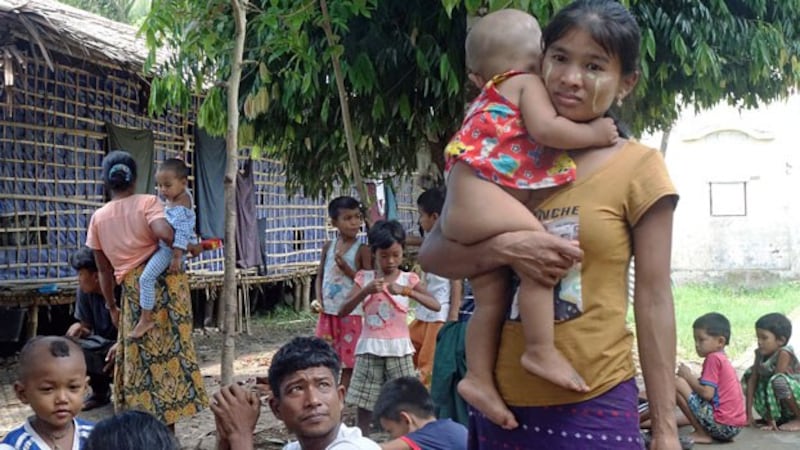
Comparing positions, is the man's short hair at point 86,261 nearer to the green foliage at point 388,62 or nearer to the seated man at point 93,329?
the seated man at point 93,329

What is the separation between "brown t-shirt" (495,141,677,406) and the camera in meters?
1.76

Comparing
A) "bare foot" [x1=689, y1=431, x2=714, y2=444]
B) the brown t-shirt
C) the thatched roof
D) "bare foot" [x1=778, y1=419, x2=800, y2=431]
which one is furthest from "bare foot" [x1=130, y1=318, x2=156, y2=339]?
"bare foot" [x1=778, y1=419, x2=800, y2=431]

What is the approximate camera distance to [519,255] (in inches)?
70.2

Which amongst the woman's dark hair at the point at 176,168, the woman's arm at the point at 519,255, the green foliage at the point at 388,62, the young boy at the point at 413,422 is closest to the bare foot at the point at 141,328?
the woman's dark hair at the point at 176,168

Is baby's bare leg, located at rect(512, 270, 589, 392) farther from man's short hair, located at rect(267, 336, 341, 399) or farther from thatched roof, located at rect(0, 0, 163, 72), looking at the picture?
thatched roof, located at rect(0, 0, 163, 72)

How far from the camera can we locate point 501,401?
186 cm

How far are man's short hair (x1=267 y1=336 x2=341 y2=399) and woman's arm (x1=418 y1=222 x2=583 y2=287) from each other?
74 centimetres

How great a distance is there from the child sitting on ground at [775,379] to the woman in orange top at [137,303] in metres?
3.73

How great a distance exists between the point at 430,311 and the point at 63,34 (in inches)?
164

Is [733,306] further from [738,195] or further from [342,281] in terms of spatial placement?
[342,281]

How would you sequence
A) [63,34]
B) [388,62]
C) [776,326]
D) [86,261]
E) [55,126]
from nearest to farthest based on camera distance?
[776,326] < [388,62] < [86,261] < [63,34] < [55,126]

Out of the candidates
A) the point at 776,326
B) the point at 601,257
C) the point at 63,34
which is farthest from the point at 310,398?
the point at 63,34

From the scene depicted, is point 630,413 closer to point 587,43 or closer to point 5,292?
point 587,43

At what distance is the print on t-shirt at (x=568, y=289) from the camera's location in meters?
1.78
